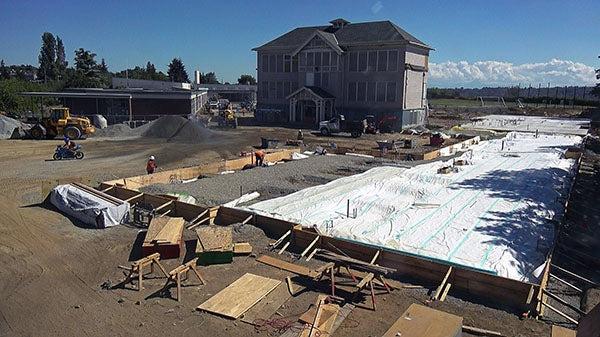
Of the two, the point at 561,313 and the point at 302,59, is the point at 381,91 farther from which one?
the point at 561,313

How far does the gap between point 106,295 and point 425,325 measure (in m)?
5.82

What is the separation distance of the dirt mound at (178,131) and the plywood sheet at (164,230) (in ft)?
62.3

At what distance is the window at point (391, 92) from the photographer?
3966cm

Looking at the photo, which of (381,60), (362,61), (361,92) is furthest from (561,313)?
(362,61)

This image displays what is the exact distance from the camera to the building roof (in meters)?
39.8

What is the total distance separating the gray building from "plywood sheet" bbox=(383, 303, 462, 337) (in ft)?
113

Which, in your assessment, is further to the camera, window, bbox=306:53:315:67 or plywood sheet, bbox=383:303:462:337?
window, bbox=306:53:315:67

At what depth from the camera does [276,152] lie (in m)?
23.7

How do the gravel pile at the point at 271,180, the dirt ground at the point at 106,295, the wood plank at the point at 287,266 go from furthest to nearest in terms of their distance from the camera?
the gravel pile at the point at 271,180 < the wood plank at the point at 287,266 < the dirt ground at the point at 106,295

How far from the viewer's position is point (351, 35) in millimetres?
42625

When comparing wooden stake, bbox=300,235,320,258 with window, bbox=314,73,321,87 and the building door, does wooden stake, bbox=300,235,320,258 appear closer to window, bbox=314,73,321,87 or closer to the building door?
window, bbox=314,73,321,87

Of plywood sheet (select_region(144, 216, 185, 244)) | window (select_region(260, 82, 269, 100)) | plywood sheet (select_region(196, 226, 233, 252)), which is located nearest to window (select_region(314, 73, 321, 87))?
window (select_region(260, 82, 269, 100))

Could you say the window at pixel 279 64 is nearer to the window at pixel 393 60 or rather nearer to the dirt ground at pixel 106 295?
the window at pixel 393 60

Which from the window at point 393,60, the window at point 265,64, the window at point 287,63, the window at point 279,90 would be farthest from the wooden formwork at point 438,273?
the window at point 265,64
